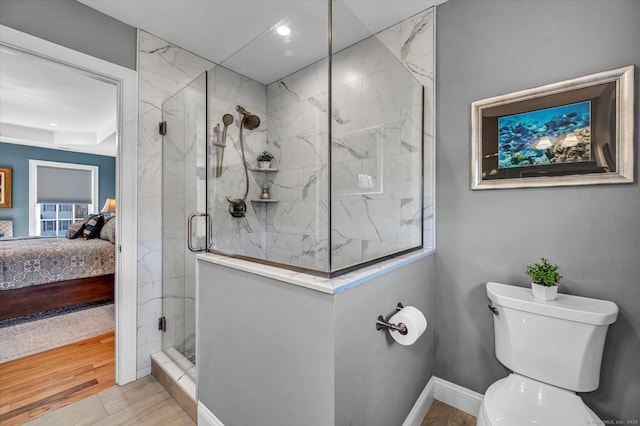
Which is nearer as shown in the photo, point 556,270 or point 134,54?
point 556,270

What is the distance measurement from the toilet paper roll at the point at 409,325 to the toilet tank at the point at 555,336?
19.2 inches

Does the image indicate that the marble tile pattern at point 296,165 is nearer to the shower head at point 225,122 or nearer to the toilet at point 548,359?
the shower head at point 225,122

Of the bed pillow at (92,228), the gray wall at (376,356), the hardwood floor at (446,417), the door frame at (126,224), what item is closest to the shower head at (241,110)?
the door frame at (126,224)

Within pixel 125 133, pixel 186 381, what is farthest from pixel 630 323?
pixel 125 133

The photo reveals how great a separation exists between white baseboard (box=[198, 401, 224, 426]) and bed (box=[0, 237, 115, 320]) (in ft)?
9.22

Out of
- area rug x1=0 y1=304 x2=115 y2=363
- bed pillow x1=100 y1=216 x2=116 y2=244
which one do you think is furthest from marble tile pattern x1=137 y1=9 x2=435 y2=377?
bed pillow x1=100 y1=216 x2=116 y2=244

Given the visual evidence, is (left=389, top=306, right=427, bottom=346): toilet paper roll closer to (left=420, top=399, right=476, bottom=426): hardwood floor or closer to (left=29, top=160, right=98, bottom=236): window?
(left=420, top=399, right=476, bottom=426): hardwood floor

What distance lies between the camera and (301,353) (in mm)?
1072

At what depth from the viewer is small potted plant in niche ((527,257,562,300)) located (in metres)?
1.31

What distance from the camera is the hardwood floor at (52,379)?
1700 millimetres

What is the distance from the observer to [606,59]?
4.26ft

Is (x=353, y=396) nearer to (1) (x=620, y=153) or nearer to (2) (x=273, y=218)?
(2) (x=273, y=218)

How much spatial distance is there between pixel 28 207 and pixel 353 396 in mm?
7126

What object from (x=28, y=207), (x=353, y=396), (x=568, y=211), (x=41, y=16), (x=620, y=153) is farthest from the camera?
(x=28, y=207)
